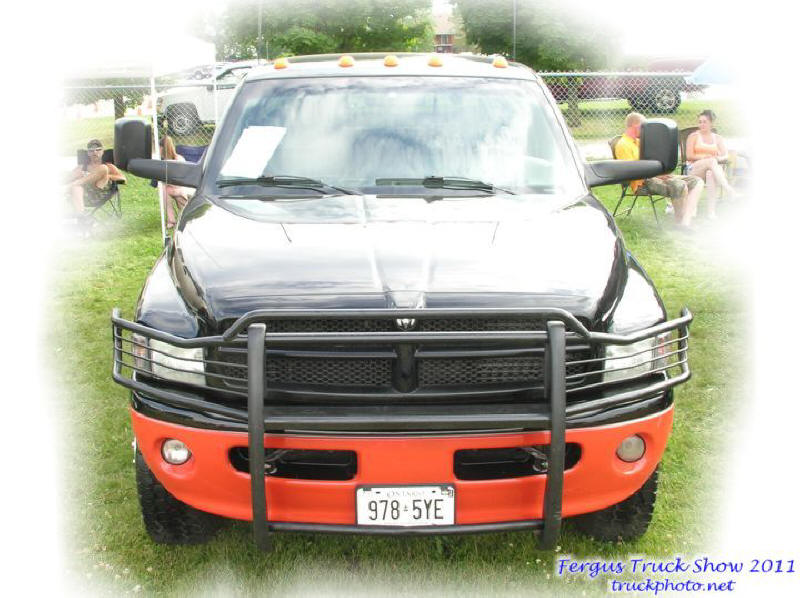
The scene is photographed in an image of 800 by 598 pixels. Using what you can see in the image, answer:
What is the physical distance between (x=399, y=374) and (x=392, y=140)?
5.23 feet

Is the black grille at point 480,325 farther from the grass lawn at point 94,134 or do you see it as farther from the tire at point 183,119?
the tire at point 183,119

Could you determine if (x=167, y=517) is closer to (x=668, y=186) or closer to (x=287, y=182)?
(x=287, y=182)

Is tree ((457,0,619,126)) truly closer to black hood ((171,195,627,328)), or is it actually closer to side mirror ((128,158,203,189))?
side mirror ((128,158,203,189))

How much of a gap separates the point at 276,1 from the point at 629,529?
2567 cm

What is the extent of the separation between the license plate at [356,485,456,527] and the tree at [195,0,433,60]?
2405 centimetres

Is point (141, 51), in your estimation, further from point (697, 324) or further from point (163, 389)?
point (163, 389)

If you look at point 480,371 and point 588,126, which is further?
point 588,126

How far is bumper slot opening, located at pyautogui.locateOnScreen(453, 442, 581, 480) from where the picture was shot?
10.4ft

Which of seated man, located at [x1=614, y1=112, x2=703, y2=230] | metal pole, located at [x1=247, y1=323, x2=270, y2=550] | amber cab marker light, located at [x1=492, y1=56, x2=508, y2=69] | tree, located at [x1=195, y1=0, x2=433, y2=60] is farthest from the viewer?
tree, located at [x1=195, y1=0, x2=433, y2=60]

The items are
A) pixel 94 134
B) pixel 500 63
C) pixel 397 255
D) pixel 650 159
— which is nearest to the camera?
pixel 397 255

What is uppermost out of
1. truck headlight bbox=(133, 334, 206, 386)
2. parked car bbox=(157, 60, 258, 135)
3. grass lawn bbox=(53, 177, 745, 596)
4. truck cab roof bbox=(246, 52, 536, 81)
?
truck cab roof bbox=(246, 52, 536, 81)

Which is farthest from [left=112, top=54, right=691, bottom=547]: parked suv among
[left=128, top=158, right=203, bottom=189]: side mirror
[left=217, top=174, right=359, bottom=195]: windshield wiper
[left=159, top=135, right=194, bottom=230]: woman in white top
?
[left=159, top=135, right=194, bottom=230]: woman in white top

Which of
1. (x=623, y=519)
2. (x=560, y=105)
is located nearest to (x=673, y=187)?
(x=623, y=519)

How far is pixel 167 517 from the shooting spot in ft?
12.0
